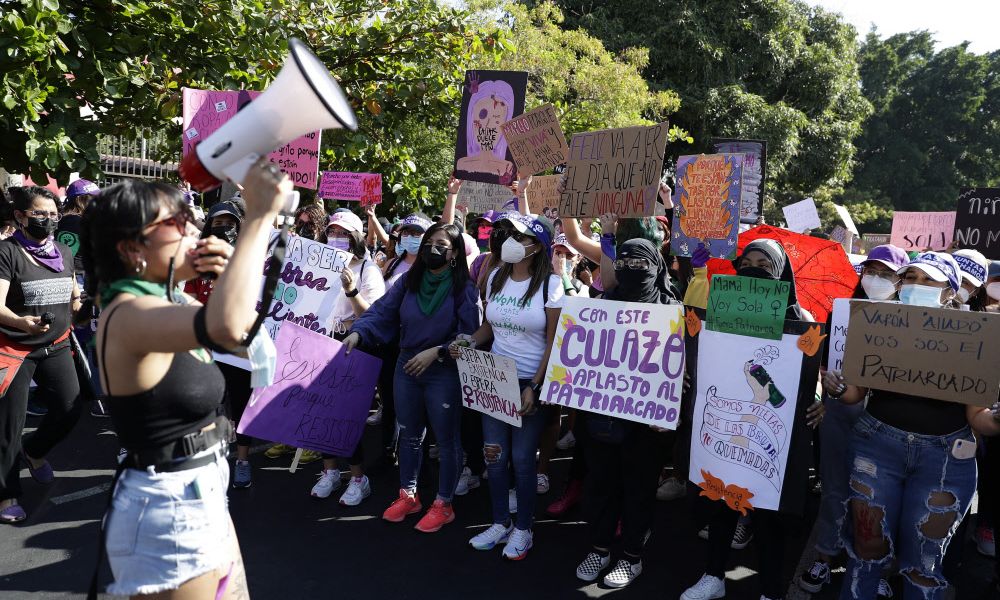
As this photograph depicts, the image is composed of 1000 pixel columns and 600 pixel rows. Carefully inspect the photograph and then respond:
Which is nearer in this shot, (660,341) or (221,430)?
(221,430)

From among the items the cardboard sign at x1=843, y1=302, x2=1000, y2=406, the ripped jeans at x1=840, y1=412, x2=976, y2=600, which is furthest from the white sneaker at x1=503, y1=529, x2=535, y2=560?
the cardboard sign at x1=843, y1=302, x2=1000, y2=406

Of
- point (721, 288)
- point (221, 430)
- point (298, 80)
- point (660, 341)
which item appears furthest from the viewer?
point (660, 341)

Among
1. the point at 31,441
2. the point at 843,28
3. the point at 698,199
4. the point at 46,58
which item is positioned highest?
the point at 843,28

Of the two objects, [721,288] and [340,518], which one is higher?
[721,288]

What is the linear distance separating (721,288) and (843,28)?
22187mm

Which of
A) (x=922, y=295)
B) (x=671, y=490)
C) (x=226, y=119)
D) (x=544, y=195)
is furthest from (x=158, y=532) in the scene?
(x=544, y=195)

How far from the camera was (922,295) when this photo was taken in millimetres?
3430

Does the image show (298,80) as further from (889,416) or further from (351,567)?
(351,567)

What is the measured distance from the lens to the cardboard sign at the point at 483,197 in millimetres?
7820

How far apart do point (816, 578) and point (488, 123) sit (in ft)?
14.5

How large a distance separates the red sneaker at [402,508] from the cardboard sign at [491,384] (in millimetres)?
856

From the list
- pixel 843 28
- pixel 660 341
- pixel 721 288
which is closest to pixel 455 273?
pixel 660 341

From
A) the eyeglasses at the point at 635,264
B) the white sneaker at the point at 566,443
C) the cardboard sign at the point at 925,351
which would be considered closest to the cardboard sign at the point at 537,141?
the eyeglasses at the point at 635,264

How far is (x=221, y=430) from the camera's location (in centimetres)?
236
